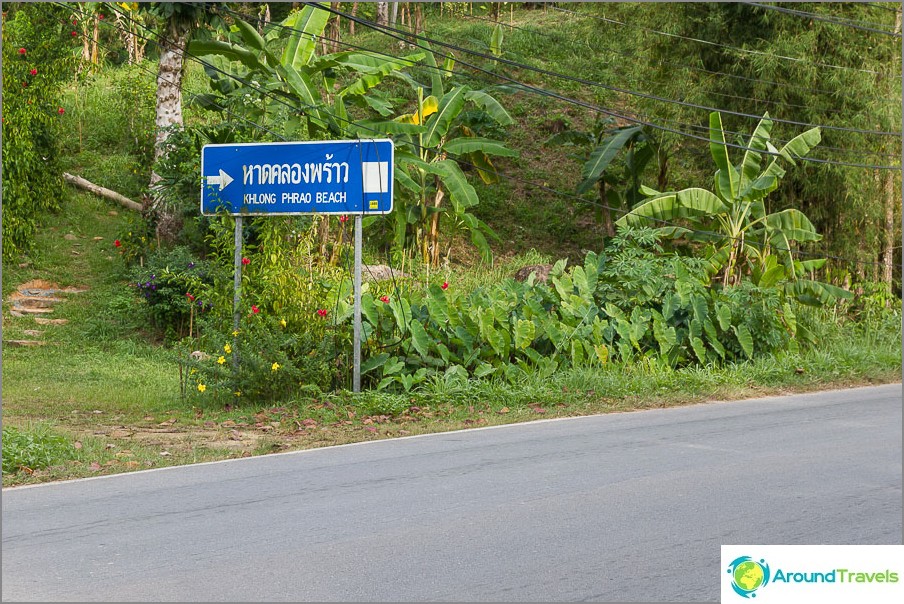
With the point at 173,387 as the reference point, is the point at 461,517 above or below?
above

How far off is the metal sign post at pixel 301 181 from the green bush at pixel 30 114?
7869mm

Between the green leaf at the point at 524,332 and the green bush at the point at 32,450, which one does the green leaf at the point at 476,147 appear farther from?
the green bush at the point at 32,450

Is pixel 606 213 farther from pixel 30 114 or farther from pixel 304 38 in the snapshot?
pixel 30 114

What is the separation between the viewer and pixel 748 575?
4.94 metres

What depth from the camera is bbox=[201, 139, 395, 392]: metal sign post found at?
11188mm

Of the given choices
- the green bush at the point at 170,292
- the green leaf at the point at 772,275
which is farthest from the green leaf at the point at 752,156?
the green bush at the point at 170,292

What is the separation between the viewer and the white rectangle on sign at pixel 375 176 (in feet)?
36.6

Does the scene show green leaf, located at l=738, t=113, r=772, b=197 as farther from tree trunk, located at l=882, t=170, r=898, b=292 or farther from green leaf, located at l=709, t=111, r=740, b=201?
tree trunk, located at l=882, t=170, r=898, b=292

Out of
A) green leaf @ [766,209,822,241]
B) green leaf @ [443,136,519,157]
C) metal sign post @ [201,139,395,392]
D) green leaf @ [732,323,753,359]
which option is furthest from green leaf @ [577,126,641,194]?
metal sign post @ [201,139,395,392]

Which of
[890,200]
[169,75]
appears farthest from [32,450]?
[890,200]

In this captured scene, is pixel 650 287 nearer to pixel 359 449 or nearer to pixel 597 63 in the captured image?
pixel 359 449

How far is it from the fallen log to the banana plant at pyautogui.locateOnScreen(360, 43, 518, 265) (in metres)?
6.48

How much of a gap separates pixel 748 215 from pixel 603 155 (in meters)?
3.68

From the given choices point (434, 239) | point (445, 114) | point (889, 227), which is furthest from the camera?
point (889, 227)
